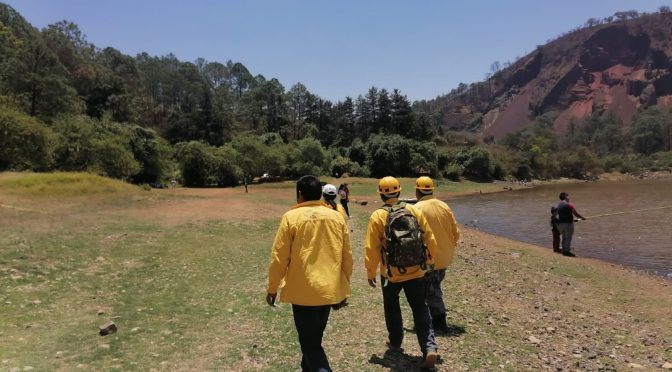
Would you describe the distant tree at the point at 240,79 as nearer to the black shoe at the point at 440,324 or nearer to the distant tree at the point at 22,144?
the distant tree at the point at 22,144

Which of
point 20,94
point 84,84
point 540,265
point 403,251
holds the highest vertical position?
point 84,84

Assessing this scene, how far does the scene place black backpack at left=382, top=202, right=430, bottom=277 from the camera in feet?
20.0

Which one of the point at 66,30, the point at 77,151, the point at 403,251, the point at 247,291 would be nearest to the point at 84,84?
the point at 66,30

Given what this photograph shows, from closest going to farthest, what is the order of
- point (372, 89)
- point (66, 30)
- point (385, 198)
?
point (385, 198), point (66, 30), point (372, 89)

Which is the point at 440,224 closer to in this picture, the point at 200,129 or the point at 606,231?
the point at 606,231

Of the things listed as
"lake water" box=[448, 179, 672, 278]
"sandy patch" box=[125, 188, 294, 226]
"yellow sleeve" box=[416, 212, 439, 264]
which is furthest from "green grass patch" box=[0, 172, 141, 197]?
"yellow sleeve" box=[416, 212, 439, 264]

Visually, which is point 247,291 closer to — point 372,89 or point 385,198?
point 385,198

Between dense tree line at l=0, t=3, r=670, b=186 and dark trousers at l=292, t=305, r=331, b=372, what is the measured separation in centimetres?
4107

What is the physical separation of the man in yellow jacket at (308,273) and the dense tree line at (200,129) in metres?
40.8

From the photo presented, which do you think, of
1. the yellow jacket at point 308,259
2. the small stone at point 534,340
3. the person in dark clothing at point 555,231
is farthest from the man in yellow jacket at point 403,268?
the person in dark clothing at point 555,231

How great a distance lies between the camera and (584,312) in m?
10.0

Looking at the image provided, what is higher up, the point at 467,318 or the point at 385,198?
the point at 385,198

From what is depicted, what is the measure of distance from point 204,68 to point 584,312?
157 meters

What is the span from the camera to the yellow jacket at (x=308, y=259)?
5039mm
